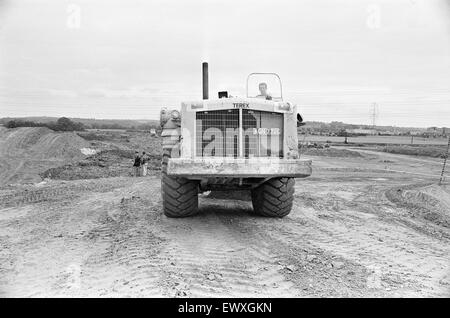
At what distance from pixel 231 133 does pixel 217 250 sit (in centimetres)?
251

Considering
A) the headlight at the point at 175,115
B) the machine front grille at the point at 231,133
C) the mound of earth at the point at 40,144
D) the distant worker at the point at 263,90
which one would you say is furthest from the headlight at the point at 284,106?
the mound of earth at the point at 40,144

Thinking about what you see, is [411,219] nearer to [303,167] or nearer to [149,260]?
[303,167]

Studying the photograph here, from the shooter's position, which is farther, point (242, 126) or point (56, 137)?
point (56, 137)

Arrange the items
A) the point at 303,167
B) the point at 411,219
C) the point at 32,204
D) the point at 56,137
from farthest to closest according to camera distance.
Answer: the point at 56,137 < the point at 32,204 < the point at 411,219 < the point at 303,167

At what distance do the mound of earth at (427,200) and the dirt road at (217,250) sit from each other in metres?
0.38

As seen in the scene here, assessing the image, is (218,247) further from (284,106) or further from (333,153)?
(333,153)

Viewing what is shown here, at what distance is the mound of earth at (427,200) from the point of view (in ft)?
35.5

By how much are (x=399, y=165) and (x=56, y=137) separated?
22.0 metres

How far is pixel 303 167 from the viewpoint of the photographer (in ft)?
25.7

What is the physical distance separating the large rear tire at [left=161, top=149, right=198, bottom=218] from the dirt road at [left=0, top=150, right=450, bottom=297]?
0.21 m

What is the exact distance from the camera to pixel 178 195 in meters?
8.58

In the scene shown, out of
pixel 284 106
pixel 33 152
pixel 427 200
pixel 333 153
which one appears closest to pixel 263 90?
pixel 284 106

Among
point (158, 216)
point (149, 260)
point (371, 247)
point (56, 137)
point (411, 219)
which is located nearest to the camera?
point (149, 260)
